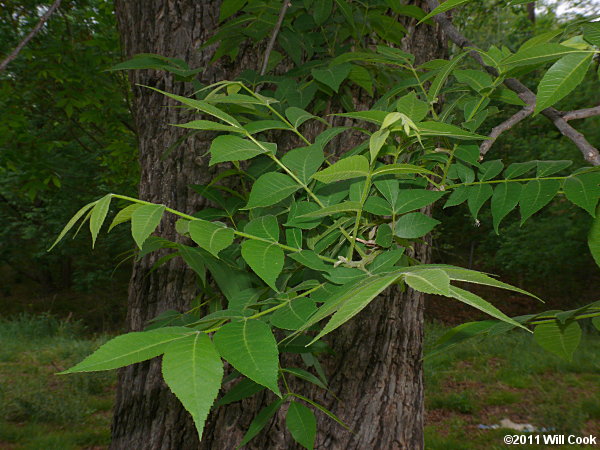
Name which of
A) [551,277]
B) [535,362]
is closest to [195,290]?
[535,362]

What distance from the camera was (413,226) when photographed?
80 cm

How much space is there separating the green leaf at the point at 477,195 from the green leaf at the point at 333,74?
1.42 ft

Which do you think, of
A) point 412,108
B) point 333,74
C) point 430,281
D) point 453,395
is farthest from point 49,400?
point 430,281

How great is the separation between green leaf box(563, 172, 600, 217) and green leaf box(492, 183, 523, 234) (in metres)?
0.11

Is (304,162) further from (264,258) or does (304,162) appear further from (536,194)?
(536,194)

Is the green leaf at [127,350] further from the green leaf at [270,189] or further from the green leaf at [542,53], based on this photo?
the green leaf at [542,53]

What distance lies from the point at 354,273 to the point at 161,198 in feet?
3.63

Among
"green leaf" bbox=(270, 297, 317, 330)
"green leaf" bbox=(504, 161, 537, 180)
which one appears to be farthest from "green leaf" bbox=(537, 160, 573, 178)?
"green leaf" bbox=(270, 297, 317, 330)

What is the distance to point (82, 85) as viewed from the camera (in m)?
4.75

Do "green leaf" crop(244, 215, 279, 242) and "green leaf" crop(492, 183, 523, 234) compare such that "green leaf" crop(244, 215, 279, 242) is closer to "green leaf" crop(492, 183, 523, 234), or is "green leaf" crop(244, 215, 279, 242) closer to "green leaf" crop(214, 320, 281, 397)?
"green leaf" crop(214, 320, 281, 397)

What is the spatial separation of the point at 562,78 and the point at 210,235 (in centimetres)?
55

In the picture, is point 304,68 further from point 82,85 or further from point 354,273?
point 82,85

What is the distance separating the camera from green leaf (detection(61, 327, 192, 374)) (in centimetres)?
49

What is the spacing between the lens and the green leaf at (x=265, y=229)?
0.76m
